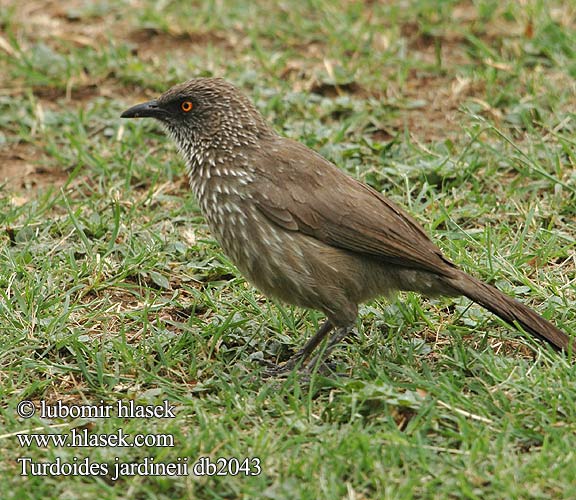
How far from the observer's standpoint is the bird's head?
602 cm

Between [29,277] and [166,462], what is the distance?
2.06 metres

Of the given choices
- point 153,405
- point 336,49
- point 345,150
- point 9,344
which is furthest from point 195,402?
point 336,49

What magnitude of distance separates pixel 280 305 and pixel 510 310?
142 cm

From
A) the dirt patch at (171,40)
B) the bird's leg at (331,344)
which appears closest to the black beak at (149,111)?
the bird's leg at (331,344)

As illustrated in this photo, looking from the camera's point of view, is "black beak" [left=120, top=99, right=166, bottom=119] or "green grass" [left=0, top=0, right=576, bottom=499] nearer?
"green grass" [left=0, top=0, right=576, bottom=499]

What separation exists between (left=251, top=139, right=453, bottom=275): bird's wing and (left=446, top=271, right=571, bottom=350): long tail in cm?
12

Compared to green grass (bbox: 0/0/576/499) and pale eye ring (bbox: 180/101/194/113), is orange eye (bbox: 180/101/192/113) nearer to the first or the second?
pale eye ring (bbox: 180/101/194/113)

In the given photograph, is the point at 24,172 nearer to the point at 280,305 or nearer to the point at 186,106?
the point at 186,106

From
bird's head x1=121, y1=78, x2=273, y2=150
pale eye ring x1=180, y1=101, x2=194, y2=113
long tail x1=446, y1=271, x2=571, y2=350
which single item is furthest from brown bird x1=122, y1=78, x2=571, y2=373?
pale eye ring x1=180, y1=101, x2=194, y2=113

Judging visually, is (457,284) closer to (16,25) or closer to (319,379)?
(319,379)

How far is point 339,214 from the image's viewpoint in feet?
18.2

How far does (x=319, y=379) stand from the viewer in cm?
530

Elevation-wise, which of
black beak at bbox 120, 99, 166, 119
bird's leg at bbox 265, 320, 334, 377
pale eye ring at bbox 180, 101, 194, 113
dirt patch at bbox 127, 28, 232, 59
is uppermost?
pale eye ring at bbox 180, 101, 194, 113

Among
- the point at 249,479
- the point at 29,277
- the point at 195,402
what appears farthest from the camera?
the point at 29,277
